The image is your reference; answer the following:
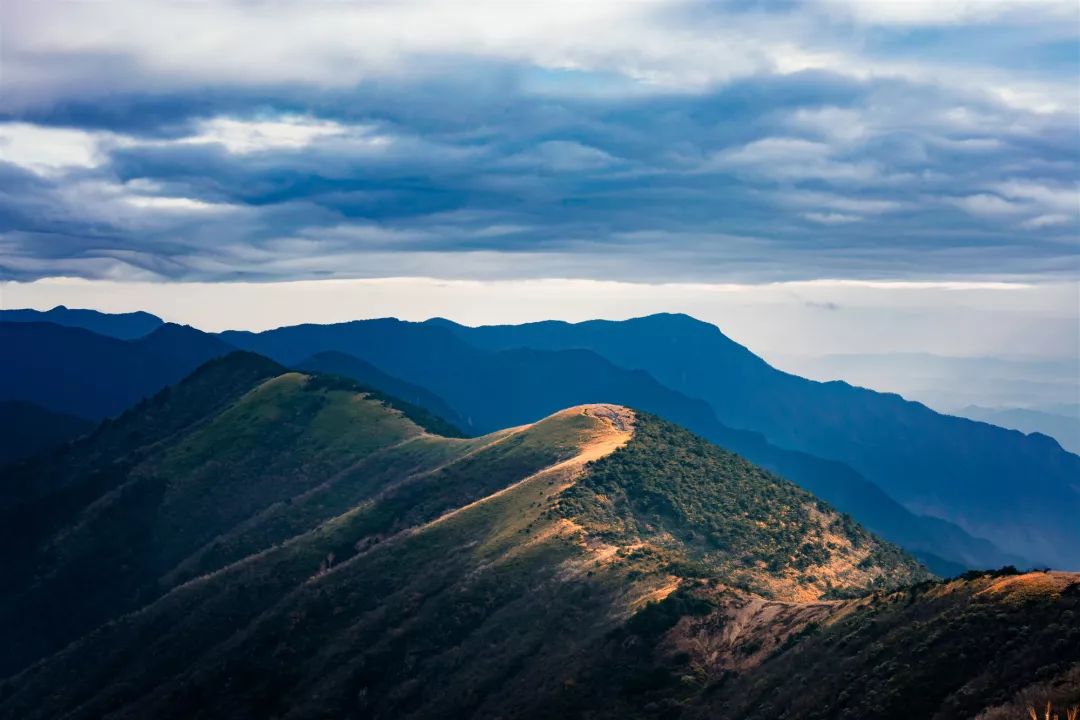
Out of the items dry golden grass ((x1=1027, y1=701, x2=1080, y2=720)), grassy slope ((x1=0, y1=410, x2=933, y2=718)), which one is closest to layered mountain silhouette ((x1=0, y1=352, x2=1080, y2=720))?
grassy slope ((x1=0, y1=410, x2=933, y2=718))

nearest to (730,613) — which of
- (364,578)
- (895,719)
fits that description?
(895,719)

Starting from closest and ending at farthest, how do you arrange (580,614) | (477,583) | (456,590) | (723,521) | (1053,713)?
(1053,713), (580,614), (477,583), (456,590), (723,521)

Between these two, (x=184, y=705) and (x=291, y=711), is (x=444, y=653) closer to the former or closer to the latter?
(x=291, y=711)

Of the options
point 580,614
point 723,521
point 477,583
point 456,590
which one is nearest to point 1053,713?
point 580,614

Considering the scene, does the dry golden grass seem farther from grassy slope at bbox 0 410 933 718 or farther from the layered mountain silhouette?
grassy slope at bbox 0 410 933 718

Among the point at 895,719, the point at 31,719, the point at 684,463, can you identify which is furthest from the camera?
the point at 684,463

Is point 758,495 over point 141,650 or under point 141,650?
over

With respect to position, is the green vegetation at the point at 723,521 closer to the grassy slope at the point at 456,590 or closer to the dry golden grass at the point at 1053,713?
the grassy slope at the point at 456,590

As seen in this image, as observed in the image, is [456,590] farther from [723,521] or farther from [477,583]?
[723,521]
